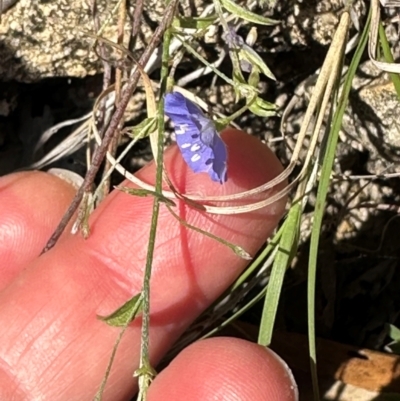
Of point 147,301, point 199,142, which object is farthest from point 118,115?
point 147,301

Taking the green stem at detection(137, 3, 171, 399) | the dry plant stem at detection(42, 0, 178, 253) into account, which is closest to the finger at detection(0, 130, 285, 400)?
the dry plant stem at detection(42, 0, 178, 253)

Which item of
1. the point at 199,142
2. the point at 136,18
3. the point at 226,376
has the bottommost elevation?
the point at 226,376

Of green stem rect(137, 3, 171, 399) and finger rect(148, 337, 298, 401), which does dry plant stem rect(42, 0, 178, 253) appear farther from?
finger rect(148, 337, 298, 401)

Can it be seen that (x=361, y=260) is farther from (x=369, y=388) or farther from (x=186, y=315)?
(x=186, y=315)

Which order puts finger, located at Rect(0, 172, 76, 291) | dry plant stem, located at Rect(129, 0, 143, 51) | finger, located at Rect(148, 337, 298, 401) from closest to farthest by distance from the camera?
finger, located at Rect(148, 337, 298, 401)
dry plant stem, located at Rect(129, 0, 143, 51)
finger, located at Rect(0, 172, 76, 291)

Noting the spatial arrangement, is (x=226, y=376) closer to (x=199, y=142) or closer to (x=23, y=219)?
(x=199, y=142)

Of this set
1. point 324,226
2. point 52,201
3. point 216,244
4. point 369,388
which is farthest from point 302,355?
point 52,201
